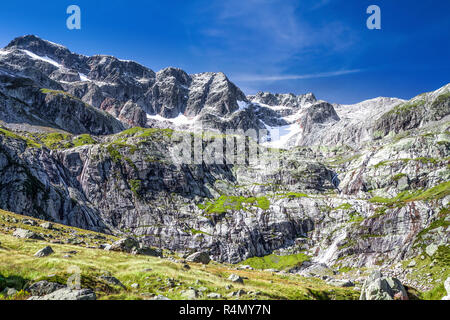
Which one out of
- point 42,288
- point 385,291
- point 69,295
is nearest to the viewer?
point 69,295

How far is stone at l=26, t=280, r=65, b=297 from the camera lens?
18.4 meters

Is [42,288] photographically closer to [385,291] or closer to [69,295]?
[69,295]

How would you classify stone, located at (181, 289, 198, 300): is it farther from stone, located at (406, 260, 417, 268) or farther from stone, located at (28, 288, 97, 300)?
stone, located at (406, 260, 417, 268)

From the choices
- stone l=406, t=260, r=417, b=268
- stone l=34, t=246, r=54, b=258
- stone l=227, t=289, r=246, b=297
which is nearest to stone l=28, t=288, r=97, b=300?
stone l=227, t=289, r=246, b=297

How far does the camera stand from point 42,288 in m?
18.6

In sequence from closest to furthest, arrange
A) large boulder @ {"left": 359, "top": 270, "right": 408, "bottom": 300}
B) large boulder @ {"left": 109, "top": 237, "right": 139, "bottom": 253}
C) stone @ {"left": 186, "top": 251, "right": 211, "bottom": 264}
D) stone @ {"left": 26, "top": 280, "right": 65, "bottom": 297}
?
stone @ {"left": 26, "top": 280, "right": 65, "bottom": 297} → large boulder @ {"left": 359, "top": 270, "right": 408, "bottom": 300} → large boulder @ {"left": 109, "top": 237, "right": 139, "bottom": 253} → stone @ {"left": 186, "top": 251, "right": 211, "bottom": 264}

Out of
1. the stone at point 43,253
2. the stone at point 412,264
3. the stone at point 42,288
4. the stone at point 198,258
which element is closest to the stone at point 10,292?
the stone at point 42,288

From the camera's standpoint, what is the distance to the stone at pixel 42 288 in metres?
18.4

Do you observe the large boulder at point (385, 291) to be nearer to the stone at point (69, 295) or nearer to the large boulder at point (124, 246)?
the stone at point (69, 295)

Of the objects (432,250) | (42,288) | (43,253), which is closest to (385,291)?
(42,288)

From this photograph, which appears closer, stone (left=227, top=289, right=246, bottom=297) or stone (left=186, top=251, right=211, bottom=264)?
stone (left=227, top=289, right=246, bottom=297)
